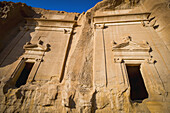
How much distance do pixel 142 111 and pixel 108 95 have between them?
1456mm

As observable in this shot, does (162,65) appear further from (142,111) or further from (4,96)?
(4,96)

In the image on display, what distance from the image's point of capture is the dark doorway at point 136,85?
248 inches

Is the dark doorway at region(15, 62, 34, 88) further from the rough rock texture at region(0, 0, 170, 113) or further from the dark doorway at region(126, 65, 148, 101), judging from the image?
the dark doorway at region(126, 65, 148, 101)

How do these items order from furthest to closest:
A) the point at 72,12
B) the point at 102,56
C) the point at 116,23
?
the point at 72,12, the point at 116,23, the point at 102,56

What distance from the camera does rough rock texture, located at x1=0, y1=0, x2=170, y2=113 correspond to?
3.69m

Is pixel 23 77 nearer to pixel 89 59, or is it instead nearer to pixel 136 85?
pixel 89 59

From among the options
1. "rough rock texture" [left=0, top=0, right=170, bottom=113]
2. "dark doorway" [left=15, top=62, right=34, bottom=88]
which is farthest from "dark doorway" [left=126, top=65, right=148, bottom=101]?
"dark doorway" [left=15, top=62, right=34, bottom=88]

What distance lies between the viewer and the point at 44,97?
12.6ft

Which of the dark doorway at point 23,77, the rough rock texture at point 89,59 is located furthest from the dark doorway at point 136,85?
the dark doorway at point 23,77

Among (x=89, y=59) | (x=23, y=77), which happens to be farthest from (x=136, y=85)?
(x=23, y=77)

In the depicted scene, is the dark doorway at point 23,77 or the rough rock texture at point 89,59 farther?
the dark doorway at point 23,77

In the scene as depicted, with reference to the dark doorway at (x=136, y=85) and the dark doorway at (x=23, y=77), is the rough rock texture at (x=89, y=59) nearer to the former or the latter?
the dark doorway at (x=23, y=77)

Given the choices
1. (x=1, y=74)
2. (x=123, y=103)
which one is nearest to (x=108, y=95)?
(x=123, y=103)

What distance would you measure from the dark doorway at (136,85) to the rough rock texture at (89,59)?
1567mm
